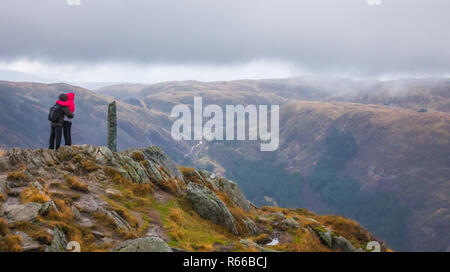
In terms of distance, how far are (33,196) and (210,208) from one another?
35.1ft

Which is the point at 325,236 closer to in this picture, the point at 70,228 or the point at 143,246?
the point at 143,246

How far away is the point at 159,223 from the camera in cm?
1911

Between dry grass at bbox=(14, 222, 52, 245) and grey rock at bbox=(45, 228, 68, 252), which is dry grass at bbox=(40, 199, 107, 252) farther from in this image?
dry grass at bbox=(14, 222, 52, 245)

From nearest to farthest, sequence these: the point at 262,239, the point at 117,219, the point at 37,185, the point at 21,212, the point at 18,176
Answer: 1. the point at 21,212
2. the point at 117,219
3. the point at 37,185
4. the point at 18,176
5. the point at 262,239

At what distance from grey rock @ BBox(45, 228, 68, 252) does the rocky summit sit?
0.05m

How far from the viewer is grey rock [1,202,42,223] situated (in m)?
14.4

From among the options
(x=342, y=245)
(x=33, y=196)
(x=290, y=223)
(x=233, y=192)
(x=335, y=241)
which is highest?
(x=33, y=196)

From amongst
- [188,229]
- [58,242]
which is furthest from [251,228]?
[58,242]

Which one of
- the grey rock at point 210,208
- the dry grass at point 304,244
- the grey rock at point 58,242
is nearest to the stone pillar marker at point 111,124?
the grey rock at point 210,208

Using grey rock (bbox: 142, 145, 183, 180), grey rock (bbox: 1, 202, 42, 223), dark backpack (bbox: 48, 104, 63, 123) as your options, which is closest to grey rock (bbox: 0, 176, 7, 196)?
grey rock (bbox: 1, 202, 42, 223)

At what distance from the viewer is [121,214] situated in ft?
60.1

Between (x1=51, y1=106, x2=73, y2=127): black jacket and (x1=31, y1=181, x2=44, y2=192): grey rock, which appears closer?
(x1=31, y1=181, x2=44, y2=192): grey rock

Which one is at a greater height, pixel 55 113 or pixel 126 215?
pixel 55 113
